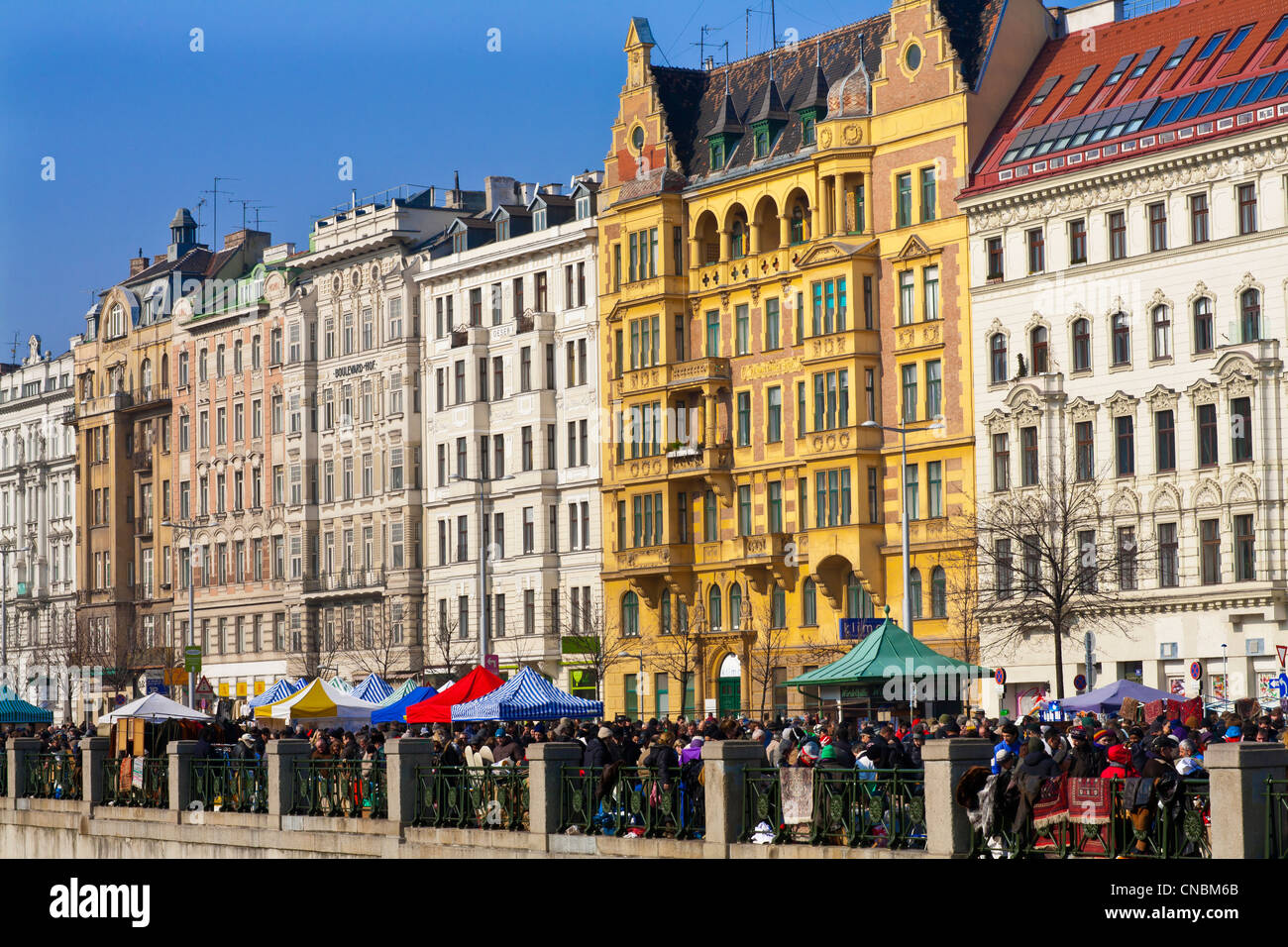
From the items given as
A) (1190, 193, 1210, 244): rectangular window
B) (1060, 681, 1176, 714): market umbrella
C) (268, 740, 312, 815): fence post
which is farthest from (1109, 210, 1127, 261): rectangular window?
(268, 740, 312, 815): fence post

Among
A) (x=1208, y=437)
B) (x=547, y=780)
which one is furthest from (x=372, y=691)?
(x=547, y=780)

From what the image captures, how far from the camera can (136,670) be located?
336ft

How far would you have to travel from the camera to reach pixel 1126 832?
2364 centimetres

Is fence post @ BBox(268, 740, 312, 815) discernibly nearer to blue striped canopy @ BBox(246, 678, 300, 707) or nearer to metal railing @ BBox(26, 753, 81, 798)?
metal railing @ BBox(26, 753, 81, 798)

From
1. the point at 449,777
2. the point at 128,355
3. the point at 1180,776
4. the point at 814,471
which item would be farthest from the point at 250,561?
the point at 1180,776

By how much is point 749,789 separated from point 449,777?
675 centimetres

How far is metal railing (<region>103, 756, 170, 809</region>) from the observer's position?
42312mm

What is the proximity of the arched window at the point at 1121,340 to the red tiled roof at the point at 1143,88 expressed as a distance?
389 centimetres

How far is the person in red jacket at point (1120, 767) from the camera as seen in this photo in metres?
23.8

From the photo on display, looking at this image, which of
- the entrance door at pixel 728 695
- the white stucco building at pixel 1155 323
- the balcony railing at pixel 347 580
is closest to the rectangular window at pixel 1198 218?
the white stucco building at pixel 1155 323

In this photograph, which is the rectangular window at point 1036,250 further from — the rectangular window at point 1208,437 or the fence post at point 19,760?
the fence post at point 19,760

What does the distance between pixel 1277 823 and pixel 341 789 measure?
17.7 meters
